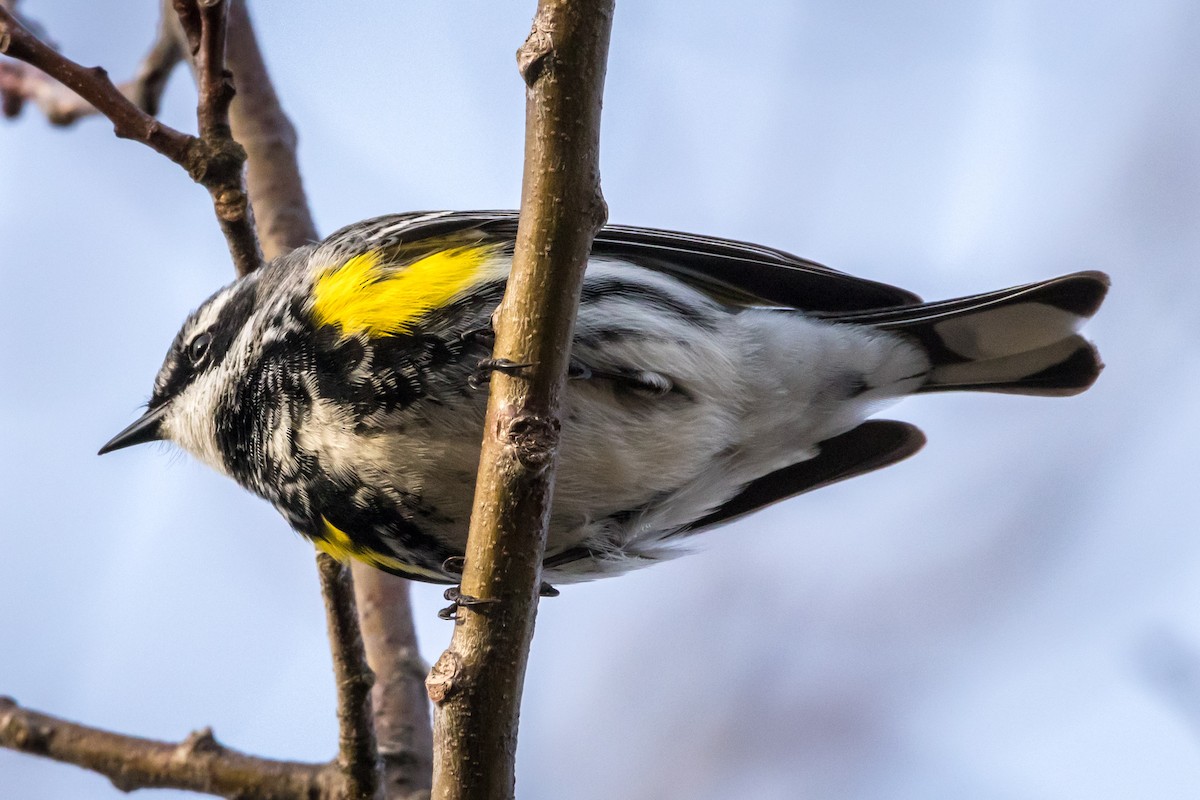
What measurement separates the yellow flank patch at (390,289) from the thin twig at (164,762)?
1.24m

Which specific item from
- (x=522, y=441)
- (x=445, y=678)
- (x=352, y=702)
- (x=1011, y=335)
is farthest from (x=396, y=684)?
(x=1011, y=335)

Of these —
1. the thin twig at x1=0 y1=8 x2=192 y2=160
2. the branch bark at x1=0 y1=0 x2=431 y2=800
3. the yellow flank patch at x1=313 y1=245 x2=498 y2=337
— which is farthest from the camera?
the yellow flank patch at x1=313 y1=245 x2=498 y2=337

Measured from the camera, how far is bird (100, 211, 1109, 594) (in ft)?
10.2

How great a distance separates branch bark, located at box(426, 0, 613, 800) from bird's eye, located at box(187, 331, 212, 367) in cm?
192

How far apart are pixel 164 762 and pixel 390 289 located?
1492 mm

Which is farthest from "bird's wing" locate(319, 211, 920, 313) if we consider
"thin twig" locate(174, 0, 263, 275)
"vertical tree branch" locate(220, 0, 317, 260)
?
"vertical tree branch" locate(220, 0, 317, 260)

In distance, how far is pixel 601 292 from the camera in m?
3.30

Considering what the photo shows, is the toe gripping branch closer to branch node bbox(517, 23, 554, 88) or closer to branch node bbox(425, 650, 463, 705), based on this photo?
branch node bbox(425, 650, 463, 705)

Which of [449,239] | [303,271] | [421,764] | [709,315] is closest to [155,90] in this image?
[303,271]

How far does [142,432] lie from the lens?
13.4 feet

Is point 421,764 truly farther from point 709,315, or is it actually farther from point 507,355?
point 507,355

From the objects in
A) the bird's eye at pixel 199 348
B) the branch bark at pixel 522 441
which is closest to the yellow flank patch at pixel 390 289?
the bird's eye at pixel 199 348

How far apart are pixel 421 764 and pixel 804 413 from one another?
1653mm

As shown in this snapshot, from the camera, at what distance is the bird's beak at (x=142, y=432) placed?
13.2ft
